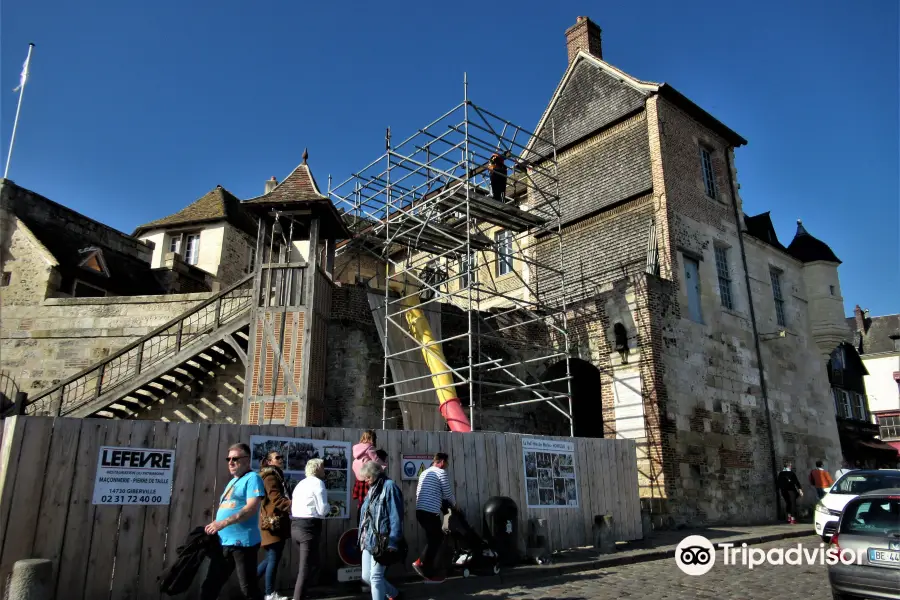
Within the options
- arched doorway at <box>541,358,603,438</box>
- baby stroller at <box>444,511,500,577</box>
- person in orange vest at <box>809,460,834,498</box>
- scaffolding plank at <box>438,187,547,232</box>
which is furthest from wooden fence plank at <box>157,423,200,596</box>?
person in orange vest at <box>809,460,834,498</box>

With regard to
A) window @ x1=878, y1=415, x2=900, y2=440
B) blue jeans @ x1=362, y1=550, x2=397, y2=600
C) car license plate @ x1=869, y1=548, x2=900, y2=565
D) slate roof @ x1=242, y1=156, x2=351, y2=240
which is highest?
slate roof @ x1=242, y1=156, x2=351, y2=240

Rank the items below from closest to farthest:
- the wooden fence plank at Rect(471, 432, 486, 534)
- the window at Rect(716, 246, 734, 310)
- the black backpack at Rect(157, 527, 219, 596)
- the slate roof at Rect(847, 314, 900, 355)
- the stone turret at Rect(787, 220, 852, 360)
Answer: the black backpack at Rect(157, 527, 219, 596) < the wooden fence plank at Rect(471, 432, 486, 534) < the window at Rect(716, 246, 734, 310) < the stone turret at Rect(787, 220, 852, 360) < the slate roof at Rect(847, 314, 900, 355)

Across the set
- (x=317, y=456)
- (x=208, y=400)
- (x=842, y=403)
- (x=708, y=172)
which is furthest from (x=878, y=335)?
(x=317, y=456)

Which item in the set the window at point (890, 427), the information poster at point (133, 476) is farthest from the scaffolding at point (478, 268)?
the window at point (890, 427)

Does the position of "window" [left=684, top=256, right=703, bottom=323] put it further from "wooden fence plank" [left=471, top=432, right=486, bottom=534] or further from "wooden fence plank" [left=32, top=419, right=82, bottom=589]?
"wooden fence plank" [left=32, top=419, right=82, bottom=589]

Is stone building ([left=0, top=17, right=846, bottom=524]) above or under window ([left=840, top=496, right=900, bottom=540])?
above

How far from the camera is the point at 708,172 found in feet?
64.2

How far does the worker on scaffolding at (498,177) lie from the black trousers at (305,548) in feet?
38.3

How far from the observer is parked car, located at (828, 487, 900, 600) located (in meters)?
6.00

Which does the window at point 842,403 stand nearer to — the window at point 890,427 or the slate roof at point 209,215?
the window at point 890,427

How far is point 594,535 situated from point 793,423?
11.1m

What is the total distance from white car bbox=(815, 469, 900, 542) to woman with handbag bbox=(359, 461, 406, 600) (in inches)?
345

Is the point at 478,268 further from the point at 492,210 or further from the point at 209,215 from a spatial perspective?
the point at 209,215

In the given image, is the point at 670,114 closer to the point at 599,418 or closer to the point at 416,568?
the point at 599,418
